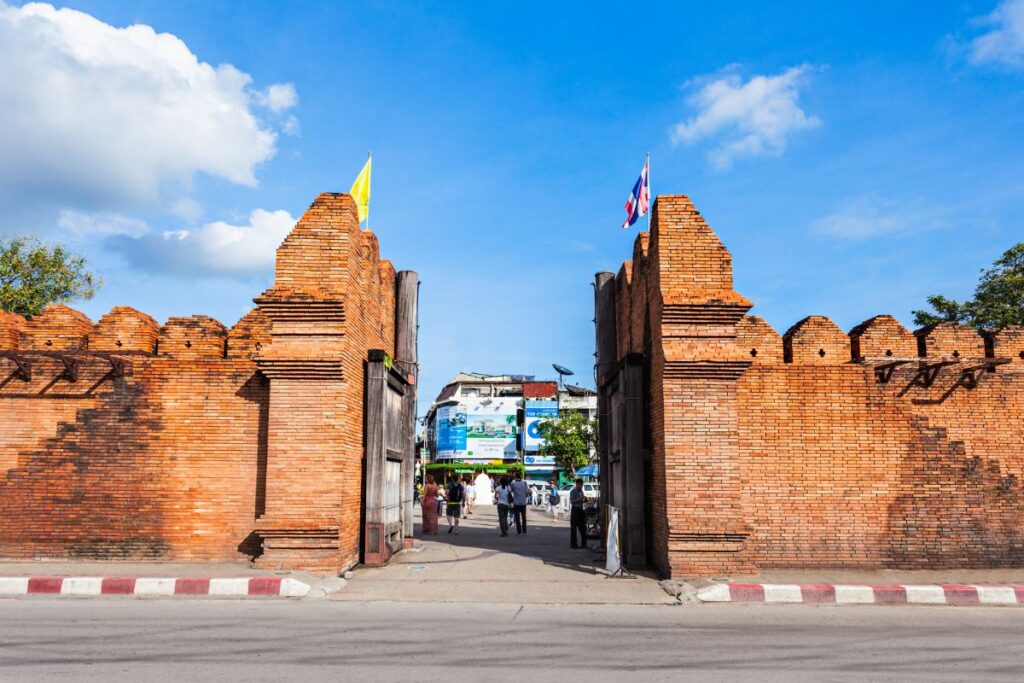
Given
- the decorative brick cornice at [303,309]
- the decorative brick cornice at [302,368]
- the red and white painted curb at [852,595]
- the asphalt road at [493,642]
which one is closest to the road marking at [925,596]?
the red and white painted curb at [852,595]

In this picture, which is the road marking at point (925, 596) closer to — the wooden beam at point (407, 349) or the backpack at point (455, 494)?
the wooden beam at point (407, 349)

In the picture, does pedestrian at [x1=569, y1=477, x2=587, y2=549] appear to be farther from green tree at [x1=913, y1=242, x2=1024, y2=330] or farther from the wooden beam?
green tree at [x1=913, y1=242, x2=1024, y2=330]

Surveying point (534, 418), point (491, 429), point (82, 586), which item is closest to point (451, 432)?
point (491, 429)

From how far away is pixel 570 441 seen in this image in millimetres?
54156

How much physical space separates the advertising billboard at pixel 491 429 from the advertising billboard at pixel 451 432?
16.7 inches

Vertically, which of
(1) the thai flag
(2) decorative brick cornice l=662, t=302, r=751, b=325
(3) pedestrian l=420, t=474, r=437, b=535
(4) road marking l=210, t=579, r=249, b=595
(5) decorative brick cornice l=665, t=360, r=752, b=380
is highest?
(1) the thai flag

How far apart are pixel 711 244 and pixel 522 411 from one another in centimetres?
5483

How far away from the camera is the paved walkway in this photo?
32.8 feet

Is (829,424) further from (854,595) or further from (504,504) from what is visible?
(504,504)

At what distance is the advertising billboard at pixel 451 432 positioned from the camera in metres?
64.8

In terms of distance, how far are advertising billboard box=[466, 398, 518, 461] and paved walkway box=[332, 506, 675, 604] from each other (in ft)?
161

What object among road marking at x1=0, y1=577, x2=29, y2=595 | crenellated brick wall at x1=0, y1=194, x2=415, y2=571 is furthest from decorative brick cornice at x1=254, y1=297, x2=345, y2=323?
road marking at x1=0, y1=577, x2=29, y2=595

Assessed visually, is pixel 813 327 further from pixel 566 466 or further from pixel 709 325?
pixel 566 466

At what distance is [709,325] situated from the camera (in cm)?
1127
